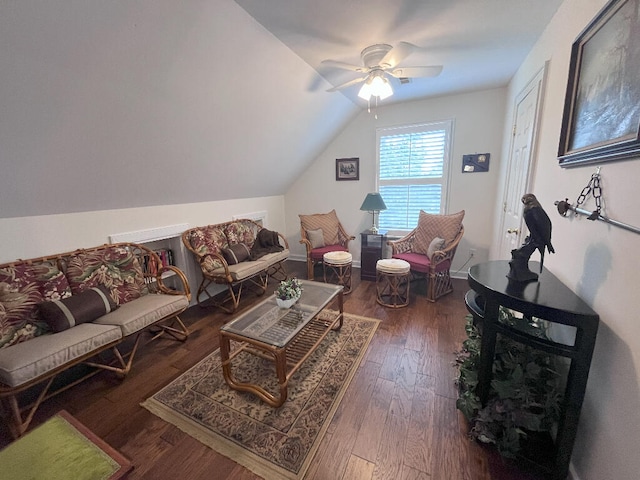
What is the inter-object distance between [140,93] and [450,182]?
3.66 meters

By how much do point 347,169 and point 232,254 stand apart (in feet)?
7.72

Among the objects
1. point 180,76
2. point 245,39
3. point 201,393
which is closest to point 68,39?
point 180,76

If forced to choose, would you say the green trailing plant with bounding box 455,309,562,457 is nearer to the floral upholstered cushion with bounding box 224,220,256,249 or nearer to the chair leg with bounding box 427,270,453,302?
the chair leg with bounding box 427,270,453,302

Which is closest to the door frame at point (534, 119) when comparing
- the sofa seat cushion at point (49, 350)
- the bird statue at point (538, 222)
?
the bird statue at point (538, 222)

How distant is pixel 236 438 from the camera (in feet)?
4.82

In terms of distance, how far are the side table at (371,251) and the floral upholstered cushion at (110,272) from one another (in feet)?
8.94

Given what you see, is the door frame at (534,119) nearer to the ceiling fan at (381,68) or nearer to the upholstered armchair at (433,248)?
the upholstered armchair at (433,248)

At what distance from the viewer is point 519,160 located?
8.13 feet

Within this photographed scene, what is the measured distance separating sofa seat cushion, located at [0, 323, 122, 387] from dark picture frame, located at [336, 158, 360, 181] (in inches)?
140

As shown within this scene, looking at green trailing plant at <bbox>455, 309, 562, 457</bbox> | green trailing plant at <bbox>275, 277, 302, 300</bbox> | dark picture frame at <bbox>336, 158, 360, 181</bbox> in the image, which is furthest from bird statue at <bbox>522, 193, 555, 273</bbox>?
dark picture frame at <bbox>336, 158, 360, 181</bbox>

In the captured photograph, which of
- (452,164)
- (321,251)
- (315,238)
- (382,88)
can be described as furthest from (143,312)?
(452,164)

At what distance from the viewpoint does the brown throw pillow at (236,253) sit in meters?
3.16

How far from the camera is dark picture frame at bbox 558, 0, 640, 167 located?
97cm

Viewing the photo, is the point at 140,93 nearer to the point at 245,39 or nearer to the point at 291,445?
the point at 245,39
